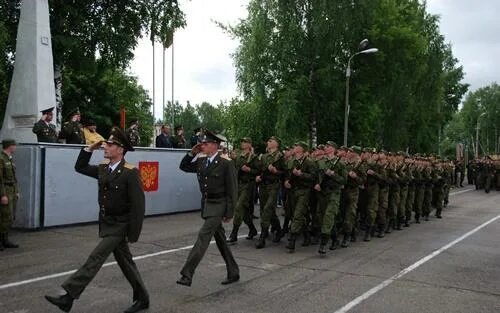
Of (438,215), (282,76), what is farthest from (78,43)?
(438,215)

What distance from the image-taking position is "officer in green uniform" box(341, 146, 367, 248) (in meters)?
10.2

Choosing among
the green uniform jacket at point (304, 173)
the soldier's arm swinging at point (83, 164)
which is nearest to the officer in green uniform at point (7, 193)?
the soldier's arm swinging at point (83, 164)

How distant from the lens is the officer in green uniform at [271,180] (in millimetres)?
9766

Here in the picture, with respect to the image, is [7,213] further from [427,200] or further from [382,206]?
[427,200]

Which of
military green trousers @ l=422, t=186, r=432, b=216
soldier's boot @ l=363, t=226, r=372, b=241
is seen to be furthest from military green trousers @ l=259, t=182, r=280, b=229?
military green trousers @ l=422, t=186, r=432, b=216

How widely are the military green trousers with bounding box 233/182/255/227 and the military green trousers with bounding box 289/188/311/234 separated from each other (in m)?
0.82

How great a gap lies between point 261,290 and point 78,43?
1602cm

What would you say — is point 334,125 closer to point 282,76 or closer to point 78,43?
point 282,76

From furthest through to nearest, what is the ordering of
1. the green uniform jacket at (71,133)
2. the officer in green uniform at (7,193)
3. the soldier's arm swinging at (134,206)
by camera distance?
the green uniform jacket at (71,133)
the officer in green uniform at (7,193)
the soldier's arm swinging at (134,206)

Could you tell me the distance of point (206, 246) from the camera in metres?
6.38

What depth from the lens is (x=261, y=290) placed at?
651 cm

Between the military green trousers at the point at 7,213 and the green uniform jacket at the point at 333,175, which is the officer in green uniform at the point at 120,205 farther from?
the green uniform jacket at the point at 333,175

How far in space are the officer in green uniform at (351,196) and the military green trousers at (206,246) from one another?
3.72 metres

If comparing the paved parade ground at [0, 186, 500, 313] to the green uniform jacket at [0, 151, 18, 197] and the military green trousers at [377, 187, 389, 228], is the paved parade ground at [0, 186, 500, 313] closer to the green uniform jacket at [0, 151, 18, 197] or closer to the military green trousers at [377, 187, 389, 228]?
the military green trousers at [377, 187, 389, 228]
